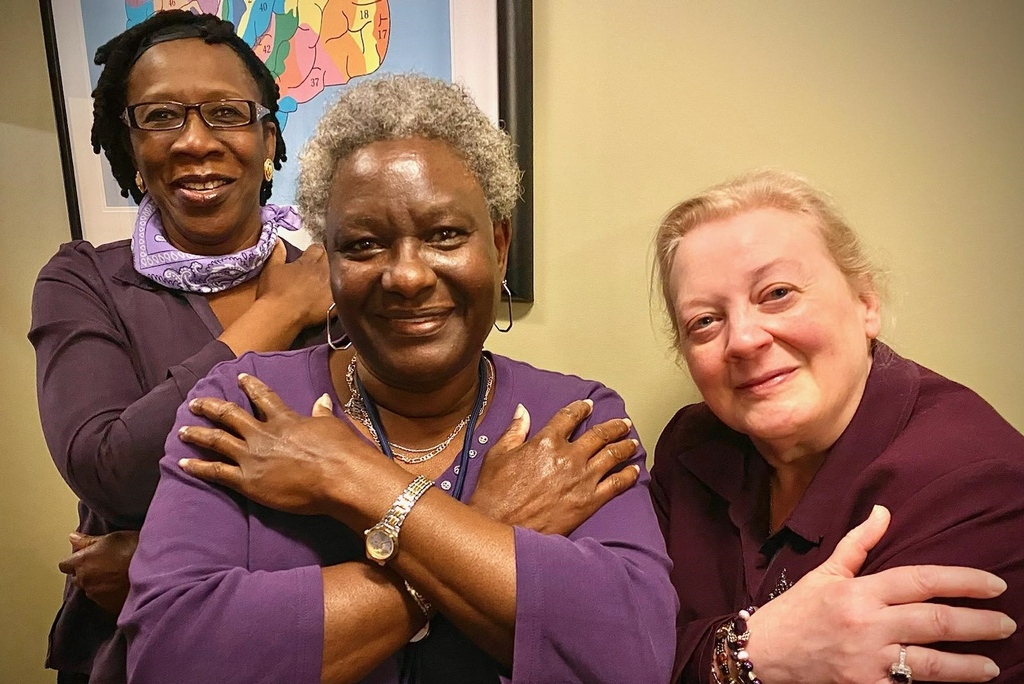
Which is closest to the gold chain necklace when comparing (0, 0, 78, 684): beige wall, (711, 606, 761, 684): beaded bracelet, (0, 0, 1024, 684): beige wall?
(711, 606, 761, 684): beaded bracelet

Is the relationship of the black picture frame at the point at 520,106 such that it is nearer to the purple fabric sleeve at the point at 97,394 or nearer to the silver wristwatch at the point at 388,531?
the purple fabric sleeve at the point at 97,394

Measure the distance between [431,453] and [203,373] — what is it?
449mm

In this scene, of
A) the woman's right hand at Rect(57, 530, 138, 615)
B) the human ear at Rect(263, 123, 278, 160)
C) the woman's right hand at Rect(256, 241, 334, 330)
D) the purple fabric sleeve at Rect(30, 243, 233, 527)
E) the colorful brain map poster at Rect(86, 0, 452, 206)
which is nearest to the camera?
the purple fabric sleeve at Rect(30, 243, 233, 527)

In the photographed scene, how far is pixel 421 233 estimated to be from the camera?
3.59 ft

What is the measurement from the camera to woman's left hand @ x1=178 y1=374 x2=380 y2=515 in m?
0.99

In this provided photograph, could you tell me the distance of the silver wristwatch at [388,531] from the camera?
0.95m

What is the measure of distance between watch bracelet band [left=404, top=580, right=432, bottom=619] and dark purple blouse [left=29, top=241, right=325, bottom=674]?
21.7 inches

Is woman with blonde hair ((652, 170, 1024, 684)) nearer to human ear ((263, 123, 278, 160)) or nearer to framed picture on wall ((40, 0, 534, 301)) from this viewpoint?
framed picture on wall ((40, 0, 534, 301))

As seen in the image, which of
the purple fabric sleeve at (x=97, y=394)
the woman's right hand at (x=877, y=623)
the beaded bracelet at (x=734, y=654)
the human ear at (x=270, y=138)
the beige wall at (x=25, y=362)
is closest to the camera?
the woman's right hand at (x=877, y=623)

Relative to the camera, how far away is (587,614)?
3.06 feet

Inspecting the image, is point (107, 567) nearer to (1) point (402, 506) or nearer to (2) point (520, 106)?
(1) point (402, 506)

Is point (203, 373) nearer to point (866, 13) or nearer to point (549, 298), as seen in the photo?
point (549, 298)

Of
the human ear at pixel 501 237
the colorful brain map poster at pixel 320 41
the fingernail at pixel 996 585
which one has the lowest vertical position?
the fingernail at pixel 996 585

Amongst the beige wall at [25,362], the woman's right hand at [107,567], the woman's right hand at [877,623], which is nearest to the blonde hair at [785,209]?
the woman's right hand at [877,623]
